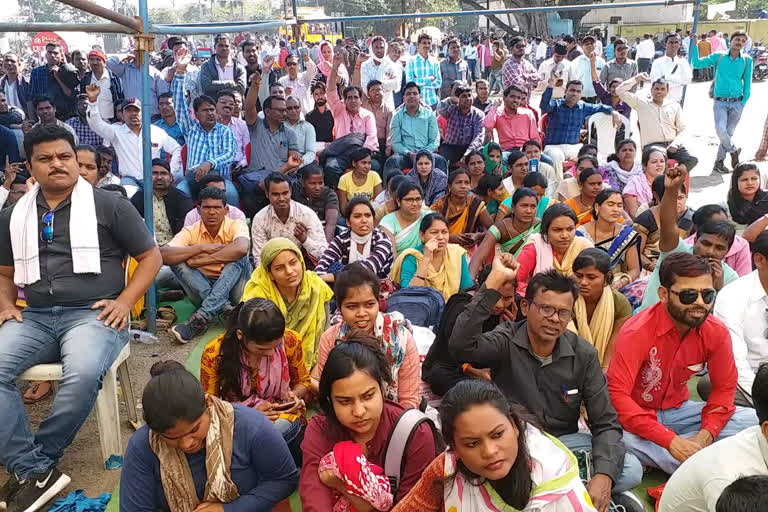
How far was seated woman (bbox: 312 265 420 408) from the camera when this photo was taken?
3.15 metres

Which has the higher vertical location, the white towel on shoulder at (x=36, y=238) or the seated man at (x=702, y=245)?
the white towel on shoulder at (x=36, y=238)

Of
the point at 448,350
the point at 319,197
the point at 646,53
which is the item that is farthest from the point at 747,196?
the point at 646,53

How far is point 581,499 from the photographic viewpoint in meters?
2.00

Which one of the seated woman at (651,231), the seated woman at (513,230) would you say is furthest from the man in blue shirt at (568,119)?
the seated woman at (513,230)

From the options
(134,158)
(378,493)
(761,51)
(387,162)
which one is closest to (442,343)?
(378,493)

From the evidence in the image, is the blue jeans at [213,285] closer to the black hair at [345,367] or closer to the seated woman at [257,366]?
the seated woman at [257,366]

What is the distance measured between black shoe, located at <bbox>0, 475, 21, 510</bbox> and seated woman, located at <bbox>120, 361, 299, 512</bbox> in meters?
0.80

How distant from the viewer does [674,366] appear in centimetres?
310

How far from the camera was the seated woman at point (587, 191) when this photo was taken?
18.0ft

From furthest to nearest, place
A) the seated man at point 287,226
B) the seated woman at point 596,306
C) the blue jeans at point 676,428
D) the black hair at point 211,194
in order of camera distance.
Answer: the seated man at point 287,226, the black hair at point 211,194, the seated woman at point 596,306, the blue jeans at point 676,428

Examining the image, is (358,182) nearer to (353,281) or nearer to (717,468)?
(353,281)

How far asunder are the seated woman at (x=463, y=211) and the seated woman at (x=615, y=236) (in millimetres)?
933

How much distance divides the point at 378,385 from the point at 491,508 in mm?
564

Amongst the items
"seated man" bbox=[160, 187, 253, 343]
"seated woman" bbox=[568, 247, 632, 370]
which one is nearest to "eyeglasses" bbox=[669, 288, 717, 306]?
"seated woman" bbox=[568, 247, 632, 370]
